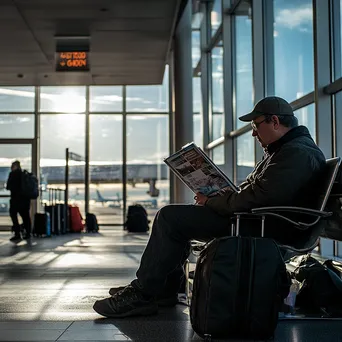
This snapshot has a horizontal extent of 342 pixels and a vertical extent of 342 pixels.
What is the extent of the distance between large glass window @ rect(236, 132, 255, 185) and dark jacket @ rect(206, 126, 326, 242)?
18.4 feet

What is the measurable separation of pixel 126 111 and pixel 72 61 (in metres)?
6.25

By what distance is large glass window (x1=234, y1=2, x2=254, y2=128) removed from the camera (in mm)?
8945

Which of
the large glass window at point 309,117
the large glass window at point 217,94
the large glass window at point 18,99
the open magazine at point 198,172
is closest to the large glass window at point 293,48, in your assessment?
the large glass window at point 309,117

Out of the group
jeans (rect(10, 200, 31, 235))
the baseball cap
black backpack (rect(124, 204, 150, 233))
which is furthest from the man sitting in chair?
black backpack (rect(124, 204, 150, 233))

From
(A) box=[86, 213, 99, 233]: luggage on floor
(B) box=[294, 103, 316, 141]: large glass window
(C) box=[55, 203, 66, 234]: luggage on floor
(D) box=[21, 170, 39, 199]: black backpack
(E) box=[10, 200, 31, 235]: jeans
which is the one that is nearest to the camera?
(B) box=[294, 103, 316, 141]: large glass window

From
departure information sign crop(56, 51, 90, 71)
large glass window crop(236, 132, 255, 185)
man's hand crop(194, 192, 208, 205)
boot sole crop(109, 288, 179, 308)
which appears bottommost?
boot sole crop(109, 288, 179, 308)

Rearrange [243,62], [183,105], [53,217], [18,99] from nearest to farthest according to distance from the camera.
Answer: [243,62] < [183,105] < [53,217] < [18,99]

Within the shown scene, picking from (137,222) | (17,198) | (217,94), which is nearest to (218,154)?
(217,94)

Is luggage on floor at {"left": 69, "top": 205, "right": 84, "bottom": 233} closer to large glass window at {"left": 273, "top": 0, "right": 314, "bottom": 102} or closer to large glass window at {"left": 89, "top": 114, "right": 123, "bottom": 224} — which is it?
large glass window at {"left": 89, "top": 114, "right": 123, "bottom": 224}

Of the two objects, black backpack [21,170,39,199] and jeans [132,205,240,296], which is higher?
black backpack [21,170,39,199]

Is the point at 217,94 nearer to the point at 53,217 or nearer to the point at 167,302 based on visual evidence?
the point at 53,217

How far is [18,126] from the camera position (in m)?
16.4

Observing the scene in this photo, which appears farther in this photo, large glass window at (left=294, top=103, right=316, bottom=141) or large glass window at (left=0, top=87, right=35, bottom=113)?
large glass window at (left=0, top=87, right=35, bottom=113)

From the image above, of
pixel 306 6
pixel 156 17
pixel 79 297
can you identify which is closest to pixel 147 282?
pixel 79 297
